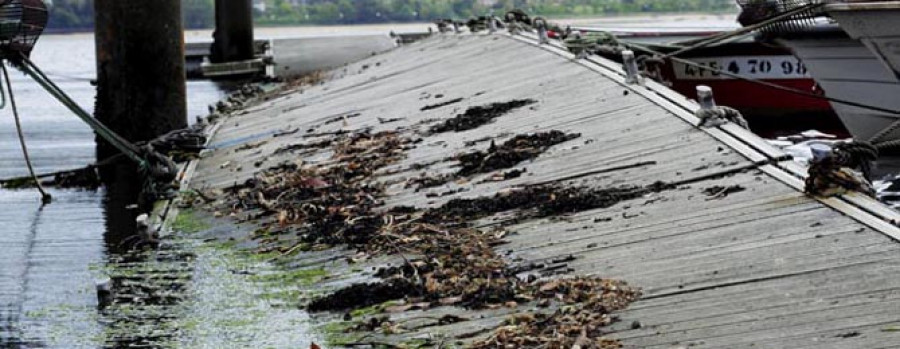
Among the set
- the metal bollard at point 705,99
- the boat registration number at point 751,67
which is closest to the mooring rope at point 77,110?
the metal bollard at point 705,99

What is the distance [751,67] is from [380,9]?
41822mm

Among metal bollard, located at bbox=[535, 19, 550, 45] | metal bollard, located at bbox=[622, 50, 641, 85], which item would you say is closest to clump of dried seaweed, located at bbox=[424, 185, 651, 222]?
metal bollard, located at bbox=[622, 50, 641, 85]

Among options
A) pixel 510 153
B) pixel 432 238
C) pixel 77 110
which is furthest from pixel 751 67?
pixel 432 238

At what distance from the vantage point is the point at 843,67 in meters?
22.9

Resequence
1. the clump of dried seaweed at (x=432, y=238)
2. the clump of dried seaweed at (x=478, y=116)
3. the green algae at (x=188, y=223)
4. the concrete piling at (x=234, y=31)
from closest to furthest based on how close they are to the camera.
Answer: the clump of dried seaweed at (x=432, y=238), the green algae at (x=188, y=223), the clump of dried seaweed at (x=478, y=116), the concrete piling at (x=234, y=31)

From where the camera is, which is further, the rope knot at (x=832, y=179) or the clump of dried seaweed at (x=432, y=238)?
the rope knot at (x=832, y=179)

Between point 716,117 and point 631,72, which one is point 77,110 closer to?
point 631,72

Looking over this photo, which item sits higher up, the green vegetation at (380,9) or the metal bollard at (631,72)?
the metal bollard at (631,72)

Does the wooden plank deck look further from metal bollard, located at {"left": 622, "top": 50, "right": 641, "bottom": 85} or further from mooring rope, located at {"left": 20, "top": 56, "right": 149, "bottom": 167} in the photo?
mooring rope, located at {"left": 20, "top": 56, "right": 149, "bottom": 167}

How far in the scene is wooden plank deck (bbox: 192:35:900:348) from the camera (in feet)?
29.5

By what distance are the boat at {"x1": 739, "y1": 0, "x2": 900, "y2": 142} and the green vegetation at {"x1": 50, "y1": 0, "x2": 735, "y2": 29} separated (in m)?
33.1

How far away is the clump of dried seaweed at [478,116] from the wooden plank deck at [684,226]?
246 millimetres

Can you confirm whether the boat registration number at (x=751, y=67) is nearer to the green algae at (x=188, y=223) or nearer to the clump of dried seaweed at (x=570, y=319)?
Answer: the green algae at (x=188, y=223)

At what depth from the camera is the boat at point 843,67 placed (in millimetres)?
21922
